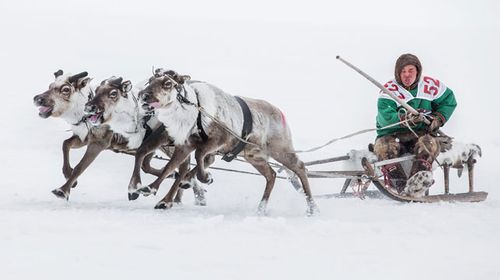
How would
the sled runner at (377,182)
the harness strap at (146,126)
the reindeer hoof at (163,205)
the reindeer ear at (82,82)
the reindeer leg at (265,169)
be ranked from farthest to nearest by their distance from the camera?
the sled runner at (377,182) < the reindeer leg at (265,169) < the harness strap at (146,126) < the reindeer ear at (82,82) < the reindeer hoof at (163,205)

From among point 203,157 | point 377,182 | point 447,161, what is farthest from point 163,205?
point 447,161

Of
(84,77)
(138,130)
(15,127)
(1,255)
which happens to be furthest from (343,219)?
(15,127)

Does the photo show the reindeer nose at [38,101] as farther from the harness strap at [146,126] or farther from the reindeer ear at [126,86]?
the harness strap at [146,126]

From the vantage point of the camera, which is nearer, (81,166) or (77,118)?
(81,166)

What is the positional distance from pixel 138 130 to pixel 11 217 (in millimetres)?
1869

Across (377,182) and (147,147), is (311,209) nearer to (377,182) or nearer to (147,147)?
(377,182)

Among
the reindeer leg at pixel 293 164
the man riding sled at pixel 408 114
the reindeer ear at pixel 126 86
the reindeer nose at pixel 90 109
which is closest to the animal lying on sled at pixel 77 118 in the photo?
the reindeer nose at pixel 90 109

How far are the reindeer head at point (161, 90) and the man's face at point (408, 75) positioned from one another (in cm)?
293

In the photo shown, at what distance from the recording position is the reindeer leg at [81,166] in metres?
7.29

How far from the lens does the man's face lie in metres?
8.83

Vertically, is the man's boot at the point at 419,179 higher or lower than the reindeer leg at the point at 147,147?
lower

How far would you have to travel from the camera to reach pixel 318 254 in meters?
5.39

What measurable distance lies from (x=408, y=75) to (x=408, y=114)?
17.8 inches

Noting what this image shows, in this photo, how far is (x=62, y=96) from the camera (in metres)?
7.52
